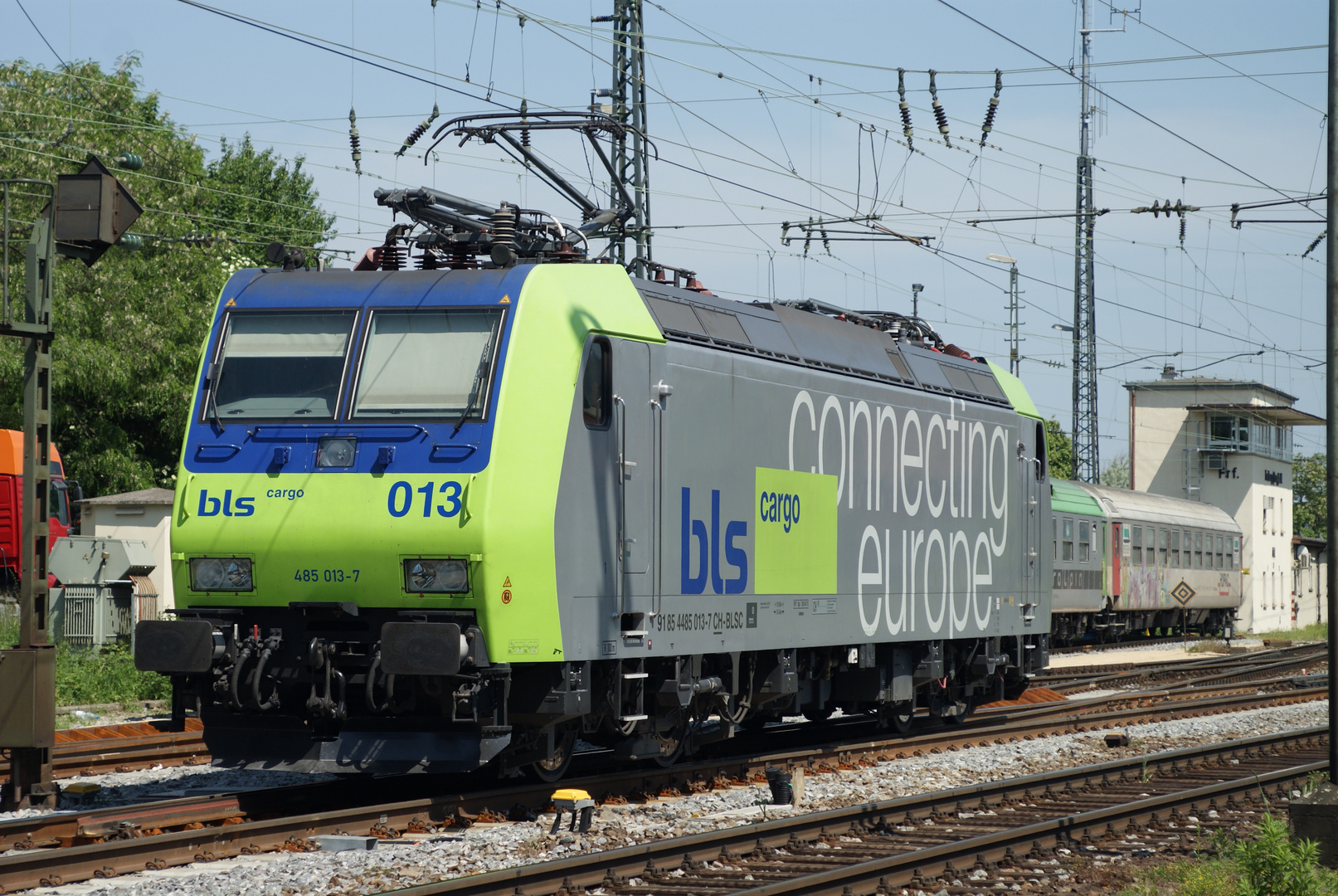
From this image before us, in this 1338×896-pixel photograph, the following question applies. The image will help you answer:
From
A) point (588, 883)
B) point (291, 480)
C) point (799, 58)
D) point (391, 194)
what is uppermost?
point (799, 58)

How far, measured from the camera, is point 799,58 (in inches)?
803

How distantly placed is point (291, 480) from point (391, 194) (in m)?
3.04

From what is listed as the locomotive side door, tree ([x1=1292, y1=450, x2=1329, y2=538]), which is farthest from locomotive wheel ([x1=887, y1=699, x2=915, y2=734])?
tree ([x1=1292, y1=450, x2=1329, y2=538])

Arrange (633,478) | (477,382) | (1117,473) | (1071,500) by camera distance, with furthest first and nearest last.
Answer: (1117,473)
(1071,500)
(633,478)
(477,382)

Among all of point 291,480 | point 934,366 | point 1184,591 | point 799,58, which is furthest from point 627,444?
point 1184,591

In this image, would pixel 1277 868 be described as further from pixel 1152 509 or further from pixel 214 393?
pixel 1152 509

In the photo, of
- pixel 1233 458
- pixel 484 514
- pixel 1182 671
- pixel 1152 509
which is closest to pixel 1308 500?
pixel 1233 458

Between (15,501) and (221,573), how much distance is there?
20.1 metres

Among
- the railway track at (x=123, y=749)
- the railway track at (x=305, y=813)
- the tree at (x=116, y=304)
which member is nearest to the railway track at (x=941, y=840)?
the railway track at (x=305, y=813)

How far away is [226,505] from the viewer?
10875 millimetres

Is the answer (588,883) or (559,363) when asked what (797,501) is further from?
(588,883)

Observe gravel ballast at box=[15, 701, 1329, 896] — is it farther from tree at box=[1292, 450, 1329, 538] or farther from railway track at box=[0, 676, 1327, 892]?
tree at box=[1292, 450, 1329, 538]

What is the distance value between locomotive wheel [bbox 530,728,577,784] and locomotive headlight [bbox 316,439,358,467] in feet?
8.62

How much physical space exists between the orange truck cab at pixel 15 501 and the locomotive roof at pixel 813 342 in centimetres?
1707
